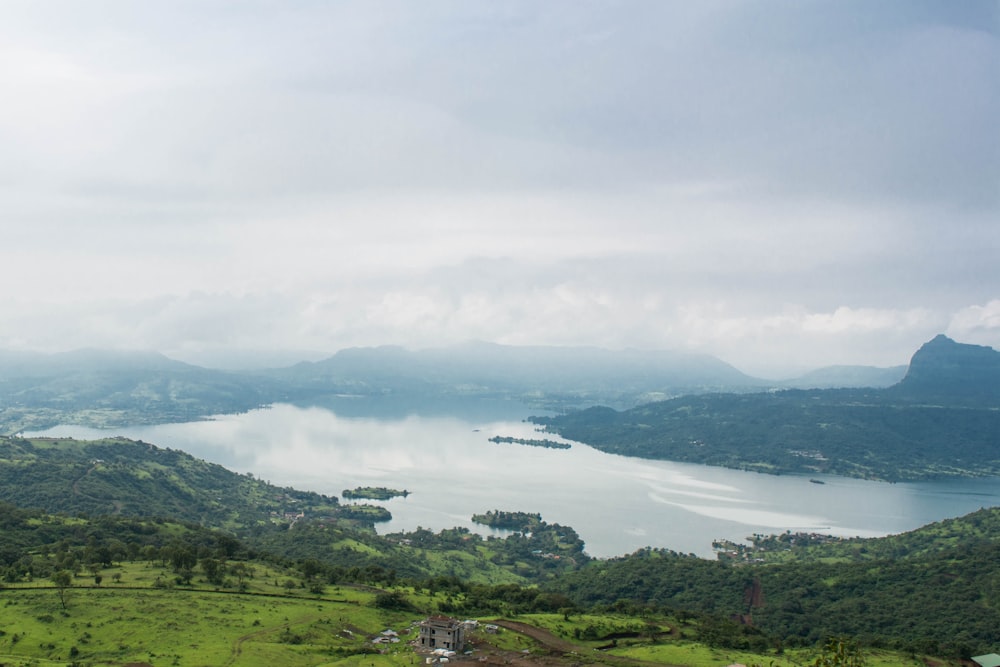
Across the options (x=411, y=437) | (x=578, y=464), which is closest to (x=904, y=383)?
(x=578, y=464)

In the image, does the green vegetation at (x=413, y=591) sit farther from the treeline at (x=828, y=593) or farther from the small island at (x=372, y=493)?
the small island at (x=372, y=493)

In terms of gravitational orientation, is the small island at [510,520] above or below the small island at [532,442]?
below

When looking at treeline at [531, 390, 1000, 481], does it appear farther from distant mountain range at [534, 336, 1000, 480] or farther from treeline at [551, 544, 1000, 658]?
treeline at [551, 544, 1000, 658]

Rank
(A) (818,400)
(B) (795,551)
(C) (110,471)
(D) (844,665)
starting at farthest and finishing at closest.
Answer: (A) (818,400) → (C) (110,471) → (B) (795,551) → (D) (844,665)


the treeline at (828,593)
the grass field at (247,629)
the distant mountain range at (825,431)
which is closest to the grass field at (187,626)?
the grass field at (247,629)

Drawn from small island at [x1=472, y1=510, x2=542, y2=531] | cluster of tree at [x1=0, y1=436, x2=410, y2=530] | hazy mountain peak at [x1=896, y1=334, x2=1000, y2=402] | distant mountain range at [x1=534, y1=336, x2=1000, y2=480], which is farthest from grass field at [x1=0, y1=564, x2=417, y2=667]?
hazy mountain peak at [x1=896, y1=334, x2=1000, y2=402]

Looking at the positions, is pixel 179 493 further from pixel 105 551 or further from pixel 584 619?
pixel 584 619
